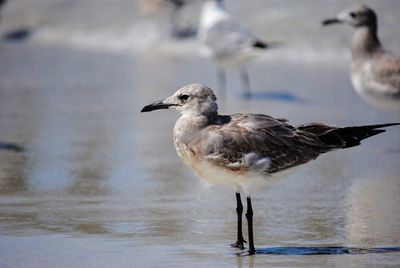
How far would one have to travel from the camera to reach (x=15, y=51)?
1522 centimetres

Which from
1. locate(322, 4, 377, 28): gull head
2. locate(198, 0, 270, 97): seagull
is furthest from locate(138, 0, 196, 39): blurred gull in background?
locate(322, 4, 377, 28): gull head

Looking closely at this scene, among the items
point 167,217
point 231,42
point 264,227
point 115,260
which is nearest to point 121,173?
point 167,217

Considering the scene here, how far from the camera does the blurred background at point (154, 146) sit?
550cm

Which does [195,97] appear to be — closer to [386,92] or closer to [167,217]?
[167,217]

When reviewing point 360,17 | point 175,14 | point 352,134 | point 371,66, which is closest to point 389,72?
point 371,66

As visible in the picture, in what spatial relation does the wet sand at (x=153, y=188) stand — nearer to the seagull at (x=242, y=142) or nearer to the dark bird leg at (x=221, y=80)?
the dark bird leg at (x=221, y=80)

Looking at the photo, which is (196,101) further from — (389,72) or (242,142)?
(389,72)

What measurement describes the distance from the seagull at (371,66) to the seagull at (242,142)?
3.27 meters

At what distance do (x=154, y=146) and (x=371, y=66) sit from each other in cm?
233

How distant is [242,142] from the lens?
17.6 ft

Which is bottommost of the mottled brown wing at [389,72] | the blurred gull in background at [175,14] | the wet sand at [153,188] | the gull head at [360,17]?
the wet sand at [153,188]

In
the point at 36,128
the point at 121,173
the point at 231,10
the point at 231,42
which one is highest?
the point at 231,10

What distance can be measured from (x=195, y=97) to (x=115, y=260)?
116cm

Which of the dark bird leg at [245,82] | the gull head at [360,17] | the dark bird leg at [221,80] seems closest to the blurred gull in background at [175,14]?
the dark bird leg at [221,80]
